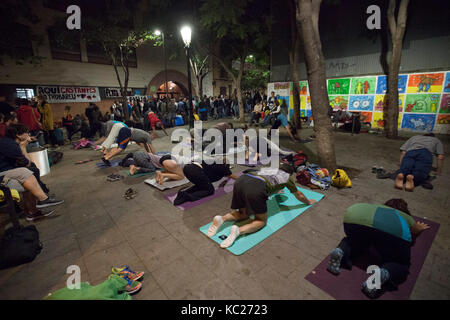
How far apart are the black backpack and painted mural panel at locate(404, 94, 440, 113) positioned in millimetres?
14464

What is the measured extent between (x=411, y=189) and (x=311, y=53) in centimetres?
379

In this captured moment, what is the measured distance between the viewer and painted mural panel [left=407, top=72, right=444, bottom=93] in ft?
32.9

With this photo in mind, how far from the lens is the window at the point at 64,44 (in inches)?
522

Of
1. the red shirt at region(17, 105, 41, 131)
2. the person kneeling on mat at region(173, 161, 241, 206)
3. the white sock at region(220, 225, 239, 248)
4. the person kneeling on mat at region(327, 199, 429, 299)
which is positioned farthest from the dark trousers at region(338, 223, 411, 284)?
the red shirt at region(17, 105, 41, 131)

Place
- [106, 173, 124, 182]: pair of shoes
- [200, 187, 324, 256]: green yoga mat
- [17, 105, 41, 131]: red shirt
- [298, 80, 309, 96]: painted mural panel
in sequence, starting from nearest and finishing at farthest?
[200, 187, 324, 256]: green yoga mat → [106, 173, 124, 182]: pair of shoes → [17, 105, 41, 131]: red shirt → [298, 80, 309, 96]: painted mural panel

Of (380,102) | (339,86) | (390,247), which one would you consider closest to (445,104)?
(380,102)

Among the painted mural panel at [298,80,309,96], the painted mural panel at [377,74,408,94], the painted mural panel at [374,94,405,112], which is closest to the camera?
the painted mural panel at [377,74,408,94]

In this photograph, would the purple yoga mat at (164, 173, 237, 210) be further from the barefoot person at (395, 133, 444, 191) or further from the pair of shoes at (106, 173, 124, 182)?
the barefoot person at (395, 133, 444, 191)

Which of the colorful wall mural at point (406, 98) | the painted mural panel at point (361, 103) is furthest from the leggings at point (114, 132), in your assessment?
the painted mural panel at point (361, 103)

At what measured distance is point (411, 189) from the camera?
4875 millimetres

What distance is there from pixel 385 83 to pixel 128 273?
13579 millimetres

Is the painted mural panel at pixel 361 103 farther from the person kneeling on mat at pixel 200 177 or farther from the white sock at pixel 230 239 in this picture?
the white sock at pixel 230 239
